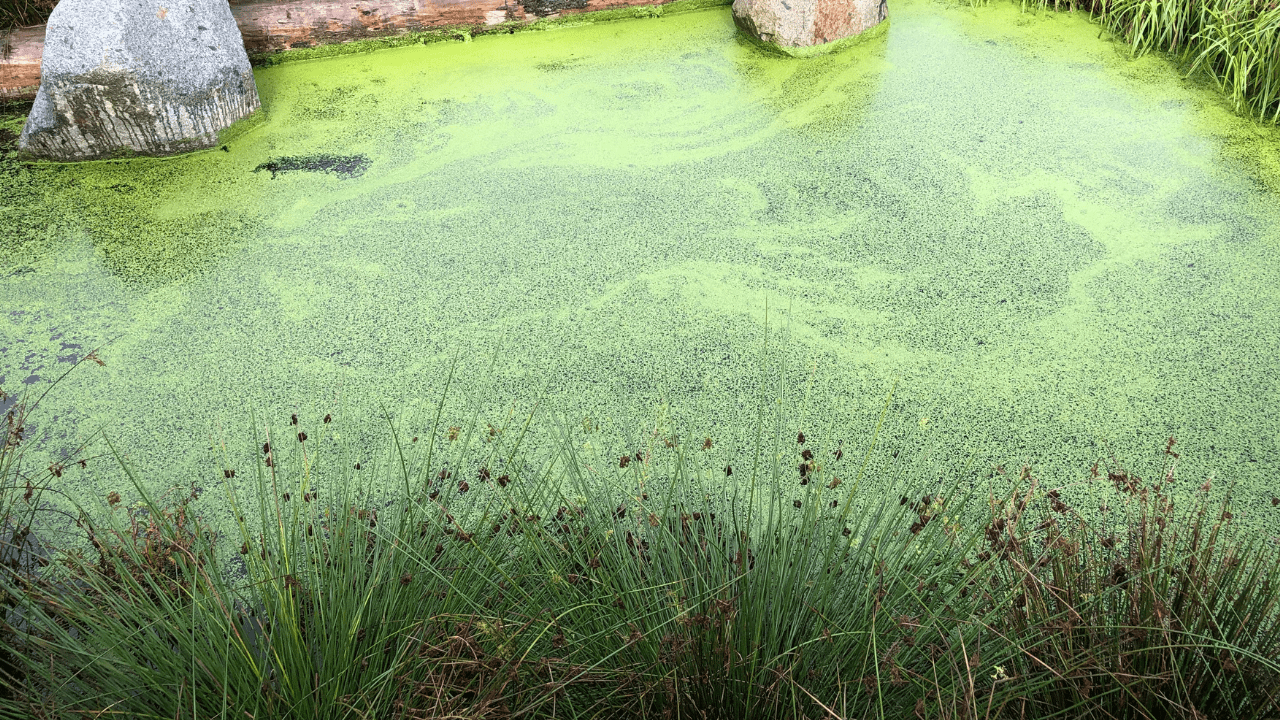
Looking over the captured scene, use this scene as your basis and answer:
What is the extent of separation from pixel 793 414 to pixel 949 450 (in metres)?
0.30

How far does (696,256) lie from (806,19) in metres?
1.25

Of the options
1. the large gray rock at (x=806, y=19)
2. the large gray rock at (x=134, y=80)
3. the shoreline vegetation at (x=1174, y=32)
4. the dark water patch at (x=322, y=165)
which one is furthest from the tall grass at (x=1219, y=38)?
the large gray rock at (x=134, y=80)

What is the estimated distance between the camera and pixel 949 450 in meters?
1.70

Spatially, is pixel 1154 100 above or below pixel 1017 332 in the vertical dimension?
above

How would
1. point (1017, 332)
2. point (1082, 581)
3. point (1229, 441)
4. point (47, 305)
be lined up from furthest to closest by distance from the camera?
point (47, 305), point (1017, 332), point (1229, 441), point (1082, 581)

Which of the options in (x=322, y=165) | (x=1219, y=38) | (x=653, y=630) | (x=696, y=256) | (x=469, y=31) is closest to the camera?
(x=653, y=630)

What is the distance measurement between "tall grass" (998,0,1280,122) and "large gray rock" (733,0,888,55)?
2.64ft

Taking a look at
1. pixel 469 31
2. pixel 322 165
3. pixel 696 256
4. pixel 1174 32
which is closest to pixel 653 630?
pixel 696 256

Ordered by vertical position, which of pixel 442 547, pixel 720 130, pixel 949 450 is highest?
pixel 720 130

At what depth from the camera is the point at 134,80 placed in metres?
2.50

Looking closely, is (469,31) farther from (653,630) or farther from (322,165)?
(653,630)

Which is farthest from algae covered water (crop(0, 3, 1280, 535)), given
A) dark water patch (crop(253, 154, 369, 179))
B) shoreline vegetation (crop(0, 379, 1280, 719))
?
shoreline vegetation (crop(0, 379, 1280, 719))

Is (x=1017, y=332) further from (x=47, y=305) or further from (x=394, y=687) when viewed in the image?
(x=47, y=305)

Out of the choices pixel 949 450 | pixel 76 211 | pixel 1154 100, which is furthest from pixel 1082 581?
pixel 76 211
